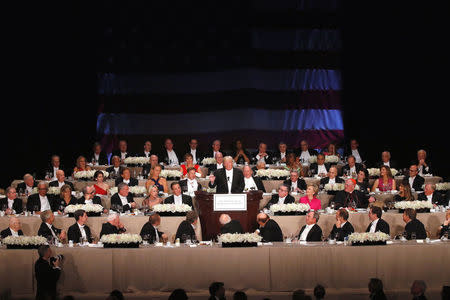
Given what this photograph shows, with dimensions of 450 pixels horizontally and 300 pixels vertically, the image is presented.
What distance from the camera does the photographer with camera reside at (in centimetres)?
905

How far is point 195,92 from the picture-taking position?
60.7ft

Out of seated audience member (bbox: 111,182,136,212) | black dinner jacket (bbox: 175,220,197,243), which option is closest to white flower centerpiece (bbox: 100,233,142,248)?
black dinner jacket (bbox: 175,220,197,243)

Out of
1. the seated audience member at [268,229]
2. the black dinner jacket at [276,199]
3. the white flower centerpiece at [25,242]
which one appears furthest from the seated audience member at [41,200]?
the seated audience member at [268,229]

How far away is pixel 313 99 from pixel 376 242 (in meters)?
9.38

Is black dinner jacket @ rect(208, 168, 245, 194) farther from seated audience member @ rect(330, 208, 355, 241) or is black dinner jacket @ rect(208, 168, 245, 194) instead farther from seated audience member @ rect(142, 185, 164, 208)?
seated audience member @ rect(330, 208, 355, 241)

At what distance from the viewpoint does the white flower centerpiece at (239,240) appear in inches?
376

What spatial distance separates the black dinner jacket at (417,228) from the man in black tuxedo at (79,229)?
4.60m

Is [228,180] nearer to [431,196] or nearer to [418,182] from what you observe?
[431,196]

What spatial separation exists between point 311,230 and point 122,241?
8.92 ft

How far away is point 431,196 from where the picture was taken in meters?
12.7

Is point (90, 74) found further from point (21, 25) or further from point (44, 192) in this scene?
point (44, 192)

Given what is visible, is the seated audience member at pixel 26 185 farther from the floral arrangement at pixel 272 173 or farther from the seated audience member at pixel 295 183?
the seated audience member at pixel 295 183

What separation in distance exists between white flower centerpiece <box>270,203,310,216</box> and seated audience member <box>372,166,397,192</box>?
97.0 inches

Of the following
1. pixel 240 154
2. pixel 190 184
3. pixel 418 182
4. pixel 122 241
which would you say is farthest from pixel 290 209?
pixel 240 154
